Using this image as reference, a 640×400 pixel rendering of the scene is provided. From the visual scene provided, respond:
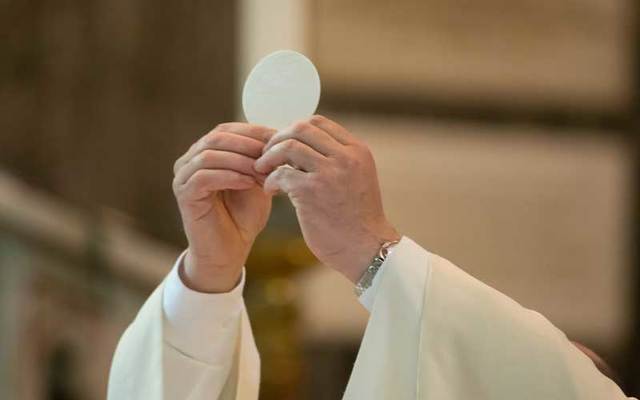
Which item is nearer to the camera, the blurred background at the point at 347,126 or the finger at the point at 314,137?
the finger at the point at 314,137

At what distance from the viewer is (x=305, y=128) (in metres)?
1.41

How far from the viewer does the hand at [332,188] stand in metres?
1.40

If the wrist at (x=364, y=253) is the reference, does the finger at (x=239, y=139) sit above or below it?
above

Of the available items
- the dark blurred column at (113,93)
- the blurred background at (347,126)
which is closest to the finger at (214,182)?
the blurred background at (347,126)

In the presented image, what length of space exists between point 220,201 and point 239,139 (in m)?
0.14

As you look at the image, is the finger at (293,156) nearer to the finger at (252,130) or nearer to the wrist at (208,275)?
the finger at (252,130)

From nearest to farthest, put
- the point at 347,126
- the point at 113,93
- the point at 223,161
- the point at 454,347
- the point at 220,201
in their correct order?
the point at 454,347 → the point at 223,161 → the point at 220,201 → the point at 113,93 → the point at 347,126

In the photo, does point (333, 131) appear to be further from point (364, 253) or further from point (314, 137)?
point (364, 253)

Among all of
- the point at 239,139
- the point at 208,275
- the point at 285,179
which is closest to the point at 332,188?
the point at 285,179

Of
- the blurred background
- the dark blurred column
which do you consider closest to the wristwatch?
the blurred background

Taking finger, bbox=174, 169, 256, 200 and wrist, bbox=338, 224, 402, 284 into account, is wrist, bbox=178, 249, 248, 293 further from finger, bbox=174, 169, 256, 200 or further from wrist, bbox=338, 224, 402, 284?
wrist, bbox=338, 224, 402, 284

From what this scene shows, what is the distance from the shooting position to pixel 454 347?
139cm

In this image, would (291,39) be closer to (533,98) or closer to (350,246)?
(533,98)

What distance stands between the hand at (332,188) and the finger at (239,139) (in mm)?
57
